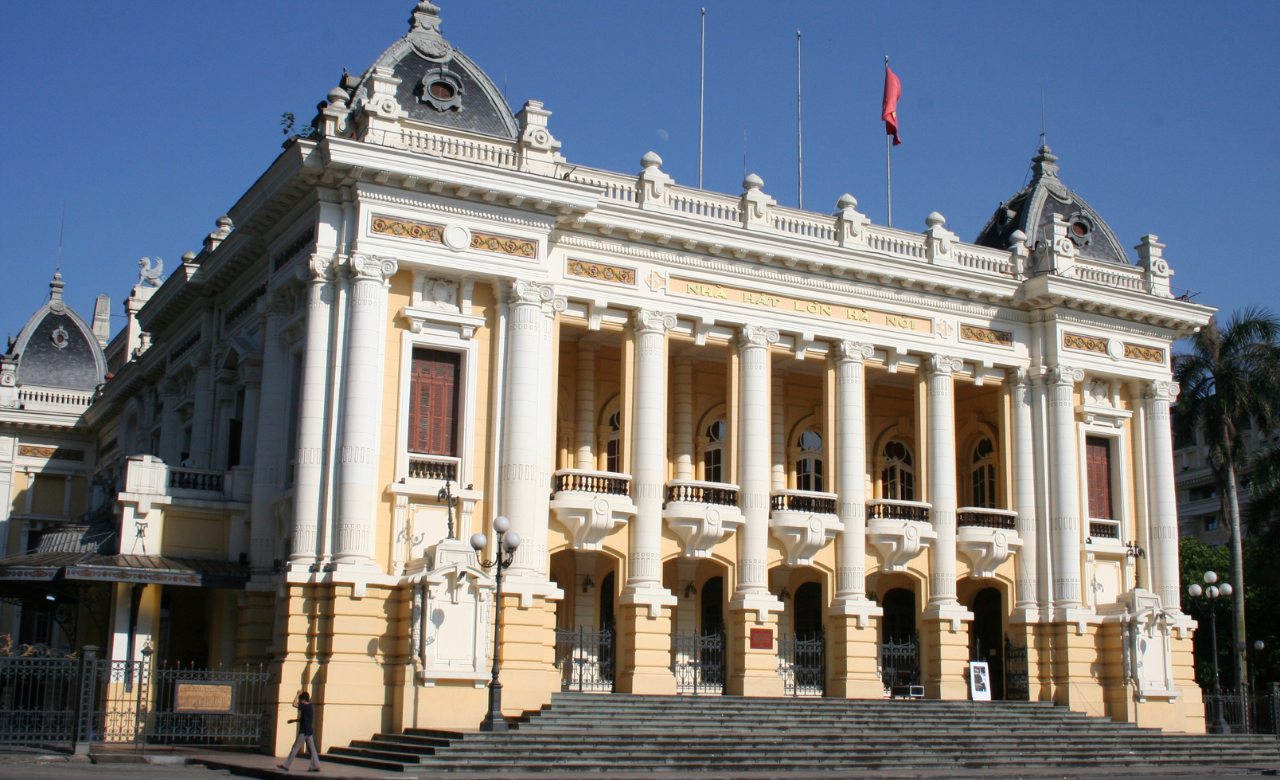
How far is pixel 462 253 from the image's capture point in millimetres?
28844

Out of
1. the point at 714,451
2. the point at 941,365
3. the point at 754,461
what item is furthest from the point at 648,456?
the point at 941,365

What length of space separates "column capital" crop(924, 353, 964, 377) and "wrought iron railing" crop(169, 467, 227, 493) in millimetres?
18393

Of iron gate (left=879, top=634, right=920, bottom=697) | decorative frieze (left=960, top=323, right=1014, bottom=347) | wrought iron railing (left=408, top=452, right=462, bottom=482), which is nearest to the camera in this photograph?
wrought iron railing (left=408, top=452, right=462, bottom=482)

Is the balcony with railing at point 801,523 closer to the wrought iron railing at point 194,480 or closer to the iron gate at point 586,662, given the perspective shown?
the iron gate at point 586,662

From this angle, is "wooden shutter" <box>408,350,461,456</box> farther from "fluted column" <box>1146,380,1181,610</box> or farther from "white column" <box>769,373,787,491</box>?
"fluted column" <box>1146,380,1181,610</box>

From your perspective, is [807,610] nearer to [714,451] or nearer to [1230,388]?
[714,451]

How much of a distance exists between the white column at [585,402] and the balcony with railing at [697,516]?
3.84 meters

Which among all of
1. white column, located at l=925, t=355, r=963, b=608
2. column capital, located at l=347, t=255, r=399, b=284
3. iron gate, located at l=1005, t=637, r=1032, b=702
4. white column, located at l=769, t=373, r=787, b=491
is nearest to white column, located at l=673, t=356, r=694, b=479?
white column, located at l=769, t=373, r=787, b=491

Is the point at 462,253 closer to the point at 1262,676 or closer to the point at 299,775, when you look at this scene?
the point at 299,775

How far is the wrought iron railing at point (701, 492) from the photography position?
31688 mm

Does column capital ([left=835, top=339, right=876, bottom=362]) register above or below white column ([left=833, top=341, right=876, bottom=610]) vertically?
above

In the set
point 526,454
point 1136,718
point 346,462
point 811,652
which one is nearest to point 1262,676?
point 1136,718

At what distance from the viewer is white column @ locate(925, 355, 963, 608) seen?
34.1 meters

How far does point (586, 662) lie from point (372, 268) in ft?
35.0
